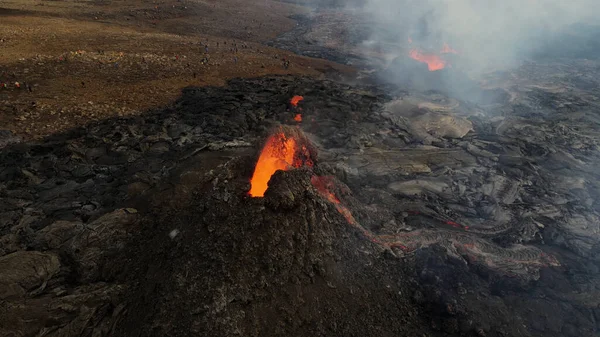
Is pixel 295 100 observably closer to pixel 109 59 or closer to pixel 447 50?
pixel 109 59

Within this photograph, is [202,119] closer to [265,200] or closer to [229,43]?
[265,200]

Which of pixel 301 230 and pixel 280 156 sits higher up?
pixel 280 156

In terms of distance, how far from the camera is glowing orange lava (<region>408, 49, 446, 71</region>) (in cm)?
2672

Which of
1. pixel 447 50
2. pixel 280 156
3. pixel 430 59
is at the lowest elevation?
pixel 280 156

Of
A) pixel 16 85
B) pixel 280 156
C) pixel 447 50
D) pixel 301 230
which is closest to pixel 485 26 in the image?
pixel 447 50

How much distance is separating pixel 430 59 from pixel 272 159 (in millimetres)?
23429

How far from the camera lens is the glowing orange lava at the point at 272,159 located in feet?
28.3

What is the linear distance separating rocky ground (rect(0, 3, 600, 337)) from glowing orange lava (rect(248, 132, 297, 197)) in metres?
0.39

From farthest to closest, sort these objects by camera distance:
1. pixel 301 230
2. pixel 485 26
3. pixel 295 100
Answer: pixel 485 26 → pixel 295 100 → pixel 301 230

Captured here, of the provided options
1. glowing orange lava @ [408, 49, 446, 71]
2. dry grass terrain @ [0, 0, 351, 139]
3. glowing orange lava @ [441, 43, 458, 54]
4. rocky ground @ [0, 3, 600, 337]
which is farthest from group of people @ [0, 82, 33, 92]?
glowing orange lava @ [441, 43, 458, 54]

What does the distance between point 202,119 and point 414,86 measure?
47.2ft

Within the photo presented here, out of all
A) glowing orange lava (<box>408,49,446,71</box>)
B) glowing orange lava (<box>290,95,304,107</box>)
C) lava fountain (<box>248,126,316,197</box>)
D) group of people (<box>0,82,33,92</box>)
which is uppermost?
glowing orange lava (<box>408,49,446,71</box>)

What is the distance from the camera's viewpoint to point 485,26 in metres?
34.4

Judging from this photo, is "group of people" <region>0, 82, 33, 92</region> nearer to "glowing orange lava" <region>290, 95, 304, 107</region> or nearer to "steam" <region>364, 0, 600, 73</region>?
"glowing orange lava" <region>290, 95, 304, 107</region>
